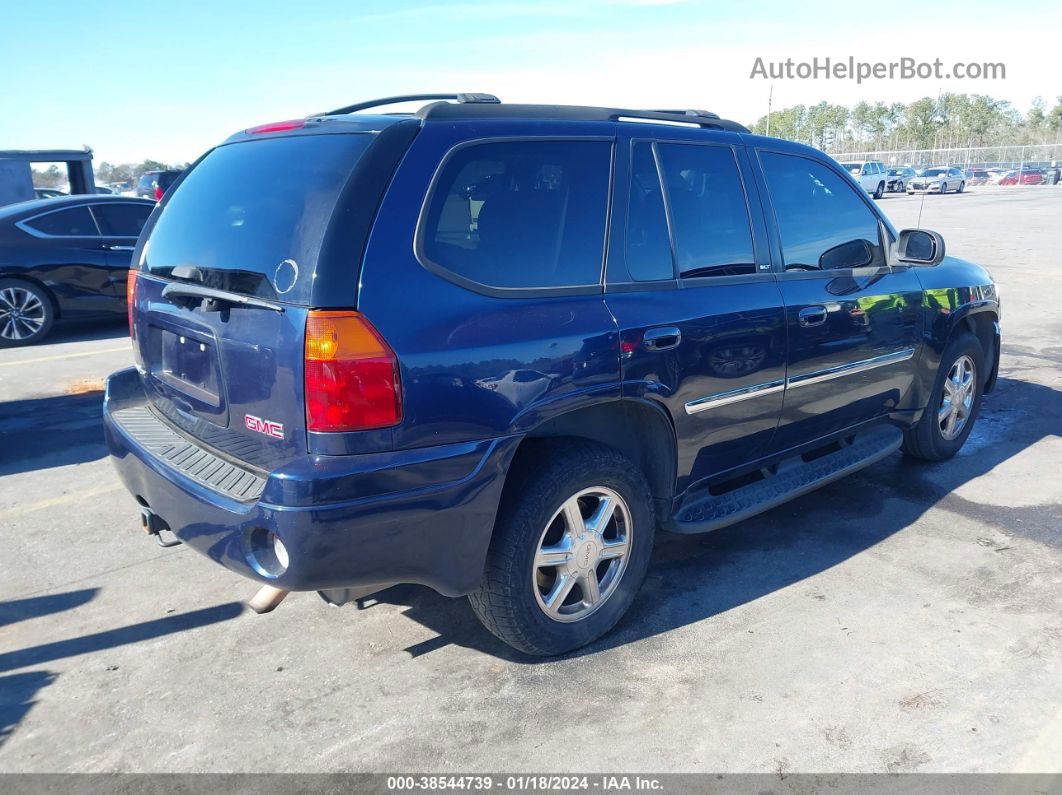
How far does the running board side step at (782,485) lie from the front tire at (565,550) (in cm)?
32

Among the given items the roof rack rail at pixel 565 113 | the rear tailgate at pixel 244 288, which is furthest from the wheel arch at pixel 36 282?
the roof rack rail at pixel 565 113

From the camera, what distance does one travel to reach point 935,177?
1686 inches

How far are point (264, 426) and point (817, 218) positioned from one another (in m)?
2.88

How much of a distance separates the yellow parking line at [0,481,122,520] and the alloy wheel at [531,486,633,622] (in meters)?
2.98

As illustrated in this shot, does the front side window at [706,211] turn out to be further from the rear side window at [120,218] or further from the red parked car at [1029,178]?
the red parked car at [1029,178]

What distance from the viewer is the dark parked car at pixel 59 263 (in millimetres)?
8688

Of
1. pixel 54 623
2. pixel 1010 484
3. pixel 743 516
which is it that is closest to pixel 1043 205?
pixel 1010 484

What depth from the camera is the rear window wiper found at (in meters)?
2.62

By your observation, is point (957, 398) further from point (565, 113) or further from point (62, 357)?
point (62, 357)

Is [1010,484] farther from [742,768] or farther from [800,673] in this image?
[742,768]

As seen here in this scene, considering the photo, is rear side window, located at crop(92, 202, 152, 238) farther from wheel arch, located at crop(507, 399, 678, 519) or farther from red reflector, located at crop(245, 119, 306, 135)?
wheel arch, located at crop(507, 399, 678, 519)

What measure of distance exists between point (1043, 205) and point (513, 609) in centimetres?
3522

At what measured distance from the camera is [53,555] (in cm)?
404

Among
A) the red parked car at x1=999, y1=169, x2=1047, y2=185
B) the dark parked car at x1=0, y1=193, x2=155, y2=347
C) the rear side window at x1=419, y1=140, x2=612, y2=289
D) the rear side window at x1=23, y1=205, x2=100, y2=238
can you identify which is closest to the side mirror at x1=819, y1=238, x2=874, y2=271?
the rear side window at x1=419, y1=140, x2=612, y2=289
